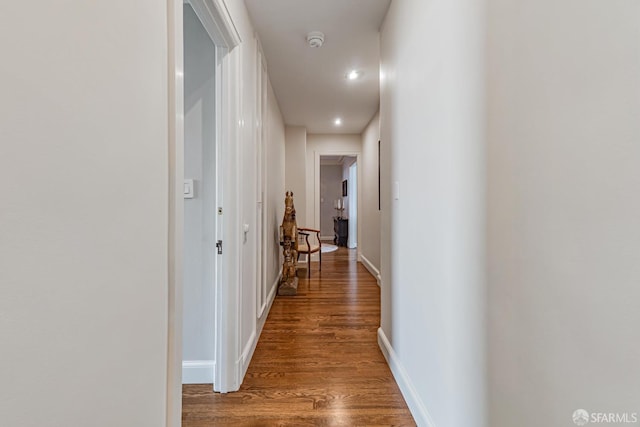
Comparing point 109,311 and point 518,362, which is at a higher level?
point 109,311

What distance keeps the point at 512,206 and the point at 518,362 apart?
43 cm

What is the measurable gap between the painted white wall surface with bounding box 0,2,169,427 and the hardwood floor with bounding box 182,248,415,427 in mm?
869

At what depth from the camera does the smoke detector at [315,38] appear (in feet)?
7.82

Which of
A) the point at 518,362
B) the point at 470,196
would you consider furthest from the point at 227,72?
the point at 518,362

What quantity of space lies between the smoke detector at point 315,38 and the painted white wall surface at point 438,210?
2.14ft

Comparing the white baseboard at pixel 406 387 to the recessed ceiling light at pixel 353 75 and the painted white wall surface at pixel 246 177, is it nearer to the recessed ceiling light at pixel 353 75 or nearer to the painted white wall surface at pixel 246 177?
the painted white wall surface at pixel 246 177

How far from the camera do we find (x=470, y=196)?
1028 mm

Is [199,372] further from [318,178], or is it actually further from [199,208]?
[318,178]

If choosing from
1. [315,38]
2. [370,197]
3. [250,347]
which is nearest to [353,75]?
[315,38]

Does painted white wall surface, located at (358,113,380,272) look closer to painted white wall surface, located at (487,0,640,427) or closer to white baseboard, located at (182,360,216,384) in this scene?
white baseboard, located at (182,360,216,384)

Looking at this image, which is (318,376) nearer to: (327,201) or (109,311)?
(109,311)

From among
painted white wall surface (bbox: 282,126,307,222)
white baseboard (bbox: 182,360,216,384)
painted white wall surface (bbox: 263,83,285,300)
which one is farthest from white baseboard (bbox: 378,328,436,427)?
painted white wall surface (bbox: 282,126,307,222)

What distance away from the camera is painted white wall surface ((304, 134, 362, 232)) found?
5.56 meters

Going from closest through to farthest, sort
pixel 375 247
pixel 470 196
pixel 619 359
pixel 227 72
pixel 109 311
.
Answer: pixel 619 359
pixel 109 311
pixel 470 196
pixel 227 72
pixel 375 247
